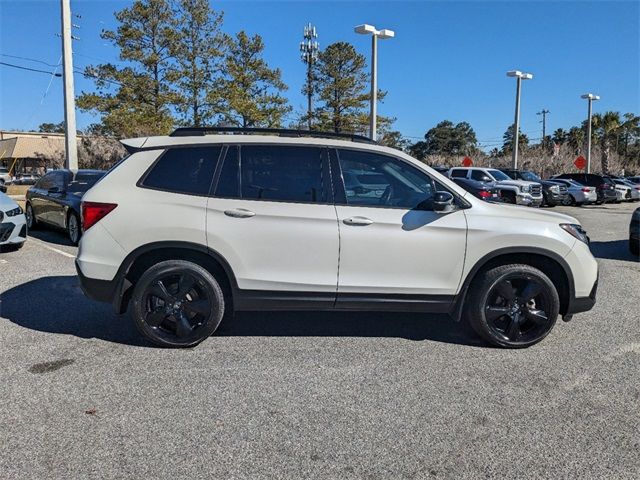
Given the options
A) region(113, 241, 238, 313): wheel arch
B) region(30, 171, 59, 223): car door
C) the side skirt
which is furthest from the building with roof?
the side skirt

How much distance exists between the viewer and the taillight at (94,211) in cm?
436

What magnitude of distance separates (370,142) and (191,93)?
29532 mm

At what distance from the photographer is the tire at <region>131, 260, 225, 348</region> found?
4.36 meters

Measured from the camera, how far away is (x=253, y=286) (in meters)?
4.39

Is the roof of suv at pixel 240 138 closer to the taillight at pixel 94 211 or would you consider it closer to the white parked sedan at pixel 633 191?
the taillight at pixel 94 211

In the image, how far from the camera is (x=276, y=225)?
14.2ft

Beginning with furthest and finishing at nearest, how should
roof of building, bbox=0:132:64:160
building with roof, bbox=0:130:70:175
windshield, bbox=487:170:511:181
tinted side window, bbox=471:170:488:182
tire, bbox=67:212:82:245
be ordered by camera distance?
roof of building, bbox=0:132:64:160
building with roof, bbox=0:130:70:175
windshield, bbox=487:170:511:181
tinted side window, bbox=471:170:488:182
tire, bbox=67:212:82:245

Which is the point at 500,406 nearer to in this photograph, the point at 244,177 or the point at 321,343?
the point at 321,343

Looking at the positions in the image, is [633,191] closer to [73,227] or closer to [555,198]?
[555,198]

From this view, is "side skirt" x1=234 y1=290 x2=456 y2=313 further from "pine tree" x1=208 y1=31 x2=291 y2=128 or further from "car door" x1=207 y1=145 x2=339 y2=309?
"pine tree" x1=208 y1=31 x2=291 y2=128

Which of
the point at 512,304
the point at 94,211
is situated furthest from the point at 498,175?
the point at 94,211

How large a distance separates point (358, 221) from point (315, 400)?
1510mm

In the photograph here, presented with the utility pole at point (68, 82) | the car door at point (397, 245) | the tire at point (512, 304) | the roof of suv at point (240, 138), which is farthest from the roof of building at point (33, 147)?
the tire at point (512, 304)

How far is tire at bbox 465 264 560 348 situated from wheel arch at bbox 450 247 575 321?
82mm
